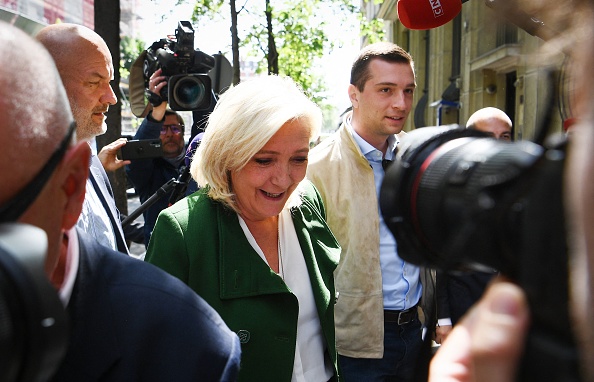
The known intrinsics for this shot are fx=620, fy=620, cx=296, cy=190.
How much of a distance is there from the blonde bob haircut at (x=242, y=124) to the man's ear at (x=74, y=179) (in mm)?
1199

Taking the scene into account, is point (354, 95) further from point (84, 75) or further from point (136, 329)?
point (136, 329)

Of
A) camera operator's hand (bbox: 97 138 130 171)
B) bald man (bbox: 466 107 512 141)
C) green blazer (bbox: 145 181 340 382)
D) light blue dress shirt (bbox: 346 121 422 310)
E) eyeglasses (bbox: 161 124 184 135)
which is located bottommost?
light blue dress shirt (bbox: 346 121 422 310)

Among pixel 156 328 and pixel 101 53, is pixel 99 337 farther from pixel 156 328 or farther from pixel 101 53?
pixel 101 53

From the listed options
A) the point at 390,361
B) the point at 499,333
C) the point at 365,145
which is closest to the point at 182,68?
the point at 365,145

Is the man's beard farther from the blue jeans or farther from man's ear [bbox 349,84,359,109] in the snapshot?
the blue jeans

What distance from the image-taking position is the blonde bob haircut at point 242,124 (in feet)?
7.77

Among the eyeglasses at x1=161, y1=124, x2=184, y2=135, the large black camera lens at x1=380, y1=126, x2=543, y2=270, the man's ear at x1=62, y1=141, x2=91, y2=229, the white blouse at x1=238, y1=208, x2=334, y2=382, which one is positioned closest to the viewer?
the large black camera lens at x1=380, y1=126, x2=543, y2=270

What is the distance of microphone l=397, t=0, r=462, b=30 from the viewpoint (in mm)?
2533

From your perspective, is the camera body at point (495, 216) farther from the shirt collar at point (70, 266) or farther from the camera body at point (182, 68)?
the camera body at point (182, 68)

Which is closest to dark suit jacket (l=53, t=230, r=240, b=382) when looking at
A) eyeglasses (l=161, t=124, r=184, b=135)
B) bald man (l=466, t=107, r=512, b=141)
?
bald man (l=466, t=107, r=512, b=141)

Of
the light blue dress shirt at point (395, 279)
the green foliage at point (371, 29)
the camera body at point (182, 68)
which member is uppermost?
the green foliage at point (371, 29)

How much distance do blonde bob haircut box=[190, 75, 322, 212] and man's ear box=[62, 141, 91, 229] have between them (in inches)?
47.2

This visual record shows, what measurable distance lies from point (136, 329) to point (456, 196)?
723 mm

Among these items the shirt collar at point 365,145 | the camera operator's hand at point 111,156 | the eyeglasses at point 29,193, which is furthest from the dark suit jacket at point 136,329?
the camera operator's hand at point 111,156
